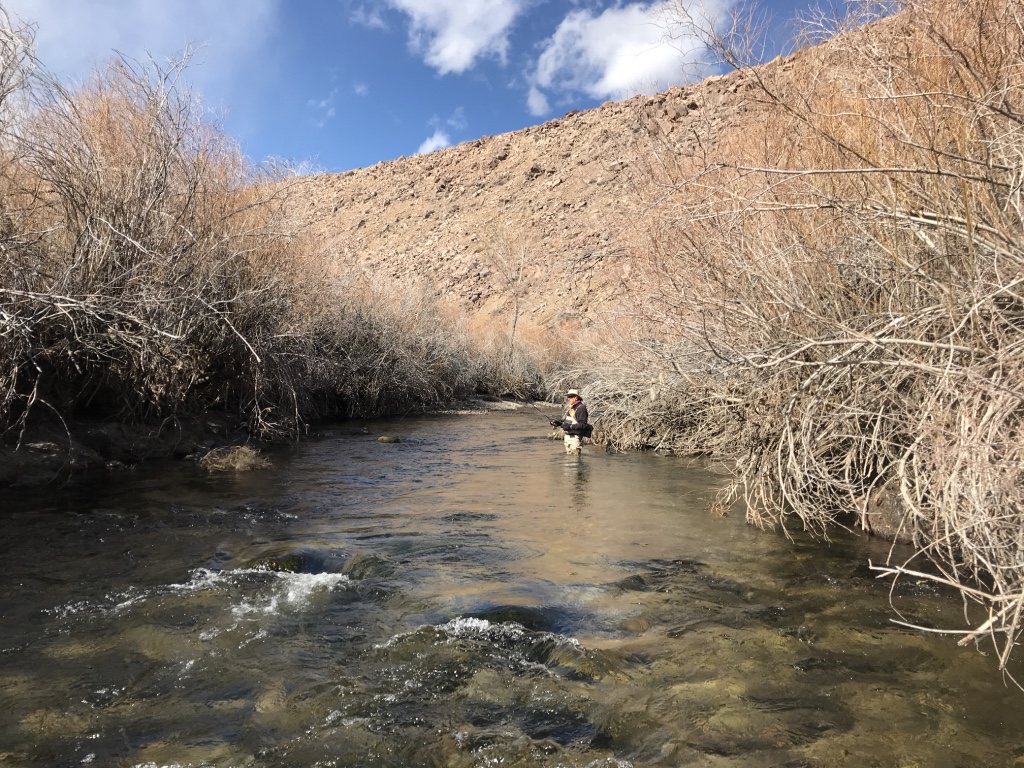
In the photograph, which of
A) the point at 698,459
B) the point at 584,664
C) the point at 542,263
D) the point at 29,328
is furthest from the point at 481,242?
the point at 584,664

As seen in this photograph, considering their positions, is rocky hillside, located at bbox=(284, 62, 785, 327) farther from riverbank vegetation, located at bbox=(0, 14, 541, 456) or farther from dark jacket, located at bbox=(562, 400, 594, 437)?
dark jacket, located at bbox=(562, 400, 594, 437)

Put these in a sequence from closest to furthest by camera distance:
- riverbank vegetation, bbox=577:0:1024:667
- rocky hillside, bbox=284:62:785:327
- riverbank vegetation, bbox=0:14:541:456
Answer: riverbank vegetation, bbox=577:0:1024:667, riverbank vegetation, bbox=0:14:541:456, rocky hillside, bbox=284:62:785:327

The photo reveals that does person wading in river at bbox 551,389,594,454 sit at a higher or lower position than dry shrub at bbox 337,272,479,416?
lower

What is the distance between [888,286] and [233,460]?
915cm

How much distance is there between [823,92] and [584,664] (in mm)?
5715

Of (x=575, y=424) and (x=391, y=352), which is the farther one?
(x=391, y=352)

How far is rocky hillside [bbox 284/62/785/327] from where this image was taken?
42.9m

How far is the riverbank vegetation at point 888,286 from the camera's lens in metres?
3.69

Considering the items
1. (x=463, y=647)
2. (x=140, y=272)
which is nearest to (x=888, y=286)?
(x=463, y=647)

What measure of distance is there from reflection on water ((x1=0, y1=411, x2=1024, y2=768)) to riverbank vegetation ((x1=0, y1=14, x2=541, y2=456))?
7.17 feet

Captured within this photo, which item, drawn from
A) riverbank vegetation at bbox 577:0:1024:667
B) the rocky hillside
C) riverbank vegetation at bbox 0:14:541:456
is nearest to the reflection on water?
riverbank vegetation at bbox 577:0:1024:667

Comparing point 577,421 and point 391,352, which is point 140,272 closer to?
point 577,421

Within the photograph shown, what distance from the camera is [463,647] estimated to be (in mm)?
4574

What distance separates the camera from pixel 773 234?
7.13m
